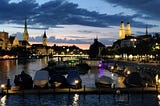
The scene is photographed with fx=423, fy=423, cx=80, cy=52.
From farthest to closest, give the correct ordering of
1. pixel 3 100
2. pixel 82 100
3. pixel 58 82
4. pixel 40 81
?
pixel 58 82, pixel 40 81, pixel 82 100, pixel 3 100

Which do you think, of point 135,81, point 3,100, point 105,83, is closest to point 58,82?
point 105,83

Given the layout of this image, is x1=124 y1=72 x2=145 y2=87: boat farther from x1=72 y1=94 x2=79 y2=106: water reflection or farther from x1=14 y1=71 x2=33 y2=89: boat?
x1=14 y1=71 x2=33 y2=89: boat

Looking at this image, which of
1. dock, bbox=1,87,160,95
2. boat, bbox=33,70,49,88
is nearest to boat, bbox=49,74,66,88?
boat, bbox=33,70,49,88

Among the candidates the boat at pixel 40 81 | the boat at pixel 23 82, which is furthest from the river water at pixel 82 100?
the boat at pixel 23 82

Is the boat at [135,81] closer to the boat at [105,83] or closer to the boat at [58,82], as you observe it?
the boat at [105,83]

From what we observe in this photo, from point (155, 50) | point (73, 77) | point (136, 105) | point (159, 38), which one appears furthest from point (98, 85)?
point (159, 38)

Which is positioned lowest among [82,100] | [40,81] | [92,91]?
[82,100]

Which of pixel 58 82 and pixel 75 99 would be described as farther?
pixel 58 82

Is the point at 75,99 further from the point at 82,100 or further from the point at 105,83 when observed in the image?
the point at 105,83

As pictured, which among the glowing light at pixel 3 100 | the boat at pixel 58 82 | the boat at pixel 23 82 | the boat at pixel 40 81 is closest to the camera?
the glowing light at pixel 3 100

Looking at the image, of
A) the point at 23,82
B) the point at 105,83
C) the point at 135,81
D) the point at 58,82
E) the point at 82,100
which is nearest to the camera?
the point at 82,100

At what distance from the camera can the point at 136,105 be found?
49.8 metres

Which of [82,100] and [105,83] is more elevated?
[105,83]

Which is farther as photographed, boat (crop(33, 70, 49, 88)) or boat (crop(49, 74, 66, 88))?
boat (crop(49, 74, 66, 88))
